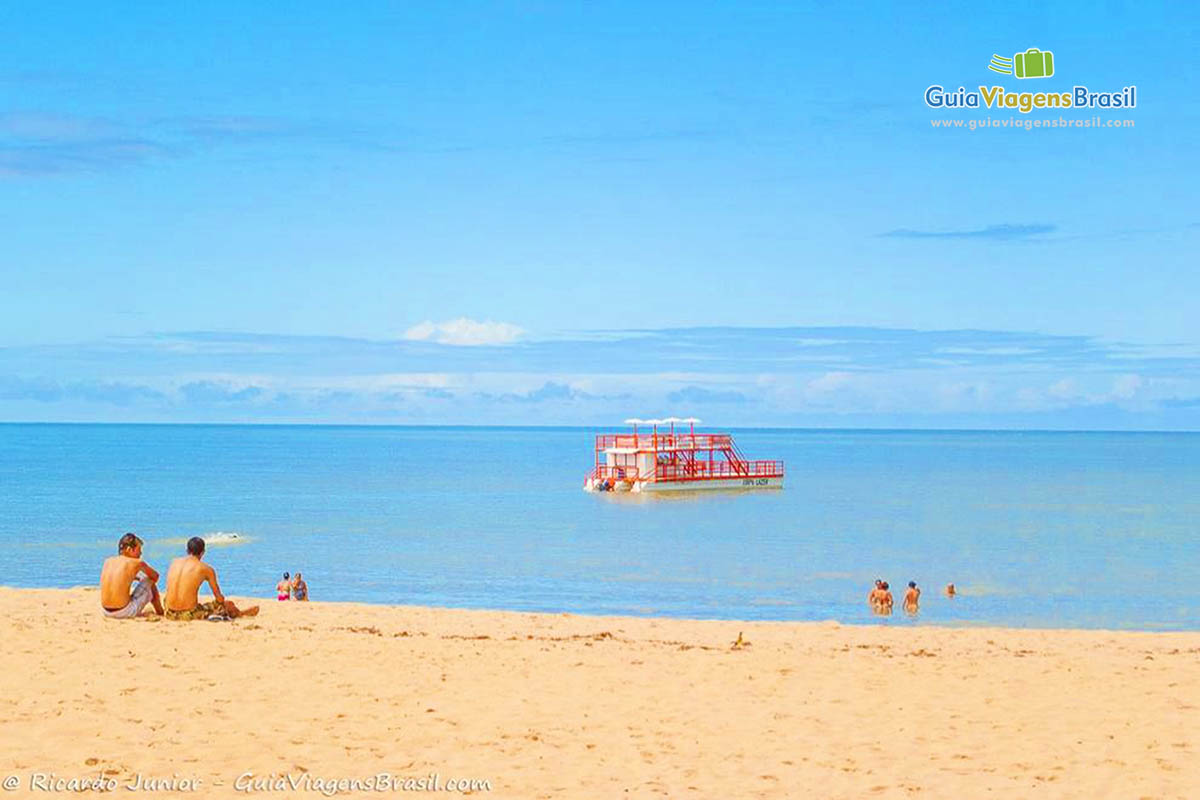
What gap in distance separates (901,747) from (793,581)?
23.9 m

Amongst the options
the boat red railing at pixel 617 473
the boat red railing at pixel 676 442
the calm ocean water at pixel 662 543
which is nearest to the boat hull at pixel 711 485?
the boat red railing at pixel 617 473

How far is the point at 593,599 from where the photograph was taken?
98.8 feet

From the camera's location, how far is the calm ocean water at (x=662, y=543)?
1201 inches

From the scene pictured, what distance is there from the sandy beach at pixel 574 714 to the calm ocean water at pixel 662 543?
12.4 metres

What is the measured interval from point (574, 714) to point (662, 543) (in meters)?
34.3

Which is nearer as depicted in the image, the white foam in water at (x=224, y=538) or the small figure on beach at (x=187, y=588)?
the small figure on beach at (x=187, y=588)

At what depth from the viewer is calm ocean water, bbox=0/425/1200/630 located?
100 ft

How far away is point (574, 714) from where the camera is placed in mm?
11398

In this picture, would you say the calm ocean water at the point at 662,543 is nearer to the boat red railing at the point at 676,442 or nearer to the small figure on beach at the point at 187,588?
the boat red railing at the point at 676,442

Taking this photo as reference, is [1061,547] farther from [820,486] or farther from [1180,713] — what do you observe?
[820,486]

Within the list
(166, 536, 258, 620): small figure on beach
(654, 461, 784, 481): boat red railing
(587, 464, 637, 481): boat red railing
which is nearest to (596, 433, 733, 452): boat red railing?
(654, 461, 784, 481): boat red railing

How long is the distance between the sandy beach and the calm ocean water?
12.4 m

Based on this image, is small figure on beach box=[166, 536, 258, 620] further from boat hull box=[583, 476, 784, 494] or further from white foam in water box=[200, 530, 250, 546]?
boat hull box=[583, 476, 784, 494]

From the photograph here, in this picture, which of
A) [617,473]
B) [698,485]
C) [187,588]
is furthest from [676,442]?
[187,588]
